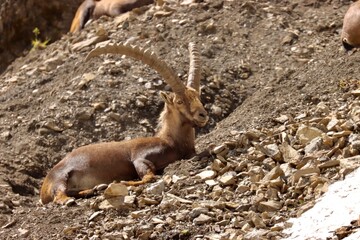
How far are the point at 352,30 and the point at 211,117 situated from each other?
2293mm

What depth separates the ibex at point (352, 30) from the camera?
14.0 m

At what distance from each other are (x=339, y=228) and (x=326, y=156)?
1.77 meters

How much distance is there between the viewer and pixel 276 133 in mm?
11281

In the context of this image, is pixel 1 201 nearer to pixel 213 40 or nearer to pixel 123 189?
pixel 123 189

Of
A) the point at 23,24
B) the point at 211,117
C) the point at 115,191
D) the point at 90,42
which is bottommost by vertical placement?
the point at 211,117

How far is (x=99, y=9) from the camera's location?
A: 19.1 metres

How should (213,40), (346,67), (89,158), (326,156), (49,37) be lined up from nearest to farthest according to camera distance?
(326,156)
(89,158)
(346,67)
(213,40)
(49,37)

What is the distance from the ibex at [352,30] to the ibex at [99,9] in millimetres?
4867

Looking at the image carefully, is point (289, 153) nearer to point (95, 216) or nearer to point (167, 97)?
point (95, 216)

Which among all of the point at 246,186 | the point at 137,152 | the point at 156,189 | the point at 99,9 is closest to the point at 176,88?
the point at 137,152

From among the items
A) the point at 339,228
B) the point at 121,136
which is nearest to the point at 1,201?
the point at 121,136

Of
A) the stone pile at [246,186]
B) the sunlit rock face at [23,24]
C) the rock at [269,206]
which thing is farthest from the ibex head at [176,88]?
the sunlit rock face at [23,24]

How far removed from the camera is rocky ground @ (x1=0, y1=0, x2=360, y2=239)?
9586 mm

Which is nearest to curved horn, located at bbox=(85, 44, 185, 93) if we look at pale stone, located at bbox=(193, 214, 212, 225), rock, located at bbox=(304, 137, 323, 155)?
rock, located at bbox=(304, 137, 323, 155)
